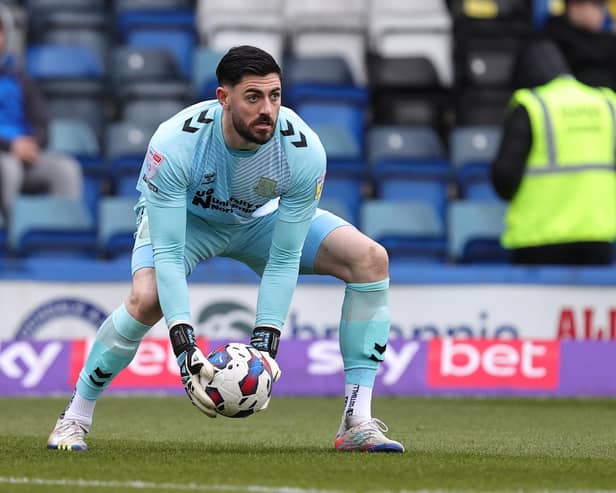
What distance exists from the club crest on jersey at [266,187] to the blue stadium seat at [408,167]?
594 centimetres

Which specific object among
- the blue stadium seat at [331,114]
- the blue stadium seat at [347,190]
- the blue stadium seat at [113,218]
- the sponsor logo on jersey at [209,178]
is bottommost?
the sponsor logo on jersey at [209,178]

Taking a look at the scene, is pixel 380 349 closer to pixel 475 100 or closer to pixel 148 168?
pixel 148 168

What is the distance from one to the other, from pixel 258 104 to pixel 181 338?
93cm

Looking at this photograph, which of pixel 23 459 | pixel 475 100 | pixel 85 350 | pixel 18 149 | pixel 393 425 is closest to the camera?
pixel 23 459

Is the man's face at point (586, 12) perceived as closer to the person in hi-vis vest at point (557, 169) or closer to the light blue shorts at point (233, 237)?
the person in hi-vis vest at point (557, 169)

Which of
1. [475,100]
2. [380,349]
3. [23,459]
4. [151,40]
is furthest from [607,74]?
[23,459]

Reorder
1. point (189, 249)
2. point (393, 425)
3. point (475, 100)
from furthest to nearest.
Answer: point (475, 100) → point (393, 425) → point (189, 249)

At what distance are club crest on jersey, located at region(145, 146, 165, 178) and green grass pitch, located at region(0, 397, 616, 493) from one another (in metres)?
1.09

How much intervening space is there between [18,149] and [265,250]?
522 cm

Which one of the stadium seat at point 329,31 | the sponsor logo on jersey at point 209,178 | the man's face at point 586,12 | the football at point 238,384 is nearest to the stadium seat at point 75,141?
the stadium seat at point 329,31

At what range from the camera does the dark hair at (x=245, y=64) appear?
17.8 ft

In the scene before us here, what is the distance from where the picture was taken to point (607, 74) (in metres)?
11.1

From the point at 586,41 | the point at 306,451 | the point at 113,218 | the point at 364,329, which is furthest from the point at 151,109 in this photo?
the point at 306,451

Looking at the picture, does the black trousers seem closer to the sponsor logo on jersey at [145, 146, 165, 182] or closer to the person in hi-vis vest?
the person in hi-vis vest
